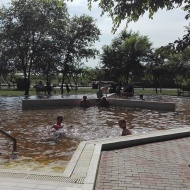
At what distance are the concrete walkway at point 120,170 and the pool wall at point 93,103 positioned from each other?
12.5m

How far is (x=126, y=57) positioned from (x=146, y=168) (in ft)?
135

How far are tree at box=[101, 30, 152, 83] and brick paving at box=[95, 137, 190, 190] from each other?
37.9m

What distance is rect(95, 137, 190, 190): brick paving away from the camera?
18.9ft

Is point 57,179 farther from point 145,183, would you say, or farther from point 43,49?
point 43,49

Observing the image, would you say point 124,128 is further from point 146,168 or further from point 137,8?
point 137,8

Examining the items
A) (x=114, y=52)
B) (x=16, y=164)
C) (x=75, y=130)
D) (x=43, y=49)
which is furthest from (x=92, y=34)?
(x=16, y=164)

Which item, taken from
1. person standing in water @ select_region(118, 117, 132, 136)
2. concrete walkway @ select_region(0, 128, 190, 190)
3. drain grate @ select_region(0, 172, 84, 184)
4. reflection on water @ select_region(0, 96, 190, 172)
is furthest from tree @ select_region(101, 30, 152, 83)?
drain grate @ select_region(0, 172, 84, 184)

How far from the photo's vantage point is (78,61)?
40219mm

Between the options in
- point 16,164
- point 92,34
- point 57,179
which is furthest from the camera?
point 92,34

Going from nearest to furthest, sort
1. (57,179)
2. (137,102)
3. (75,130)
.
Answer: (57,179) < (75,130) < (137,102)

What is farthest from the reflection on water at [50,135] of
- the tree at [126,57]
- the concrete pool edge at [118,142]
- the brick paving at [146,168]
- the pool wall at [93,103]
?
the tree at [126,57]

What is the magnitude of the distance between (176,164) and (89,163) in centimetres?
189

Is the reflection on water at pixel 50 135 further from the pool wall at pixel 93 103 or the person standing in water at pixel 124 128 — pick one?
the pool wall at pixel 93 103

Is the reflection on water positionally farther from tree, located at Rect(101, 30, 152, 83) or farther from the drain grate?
tree, located at Rect(101, 30, 152, 83)
